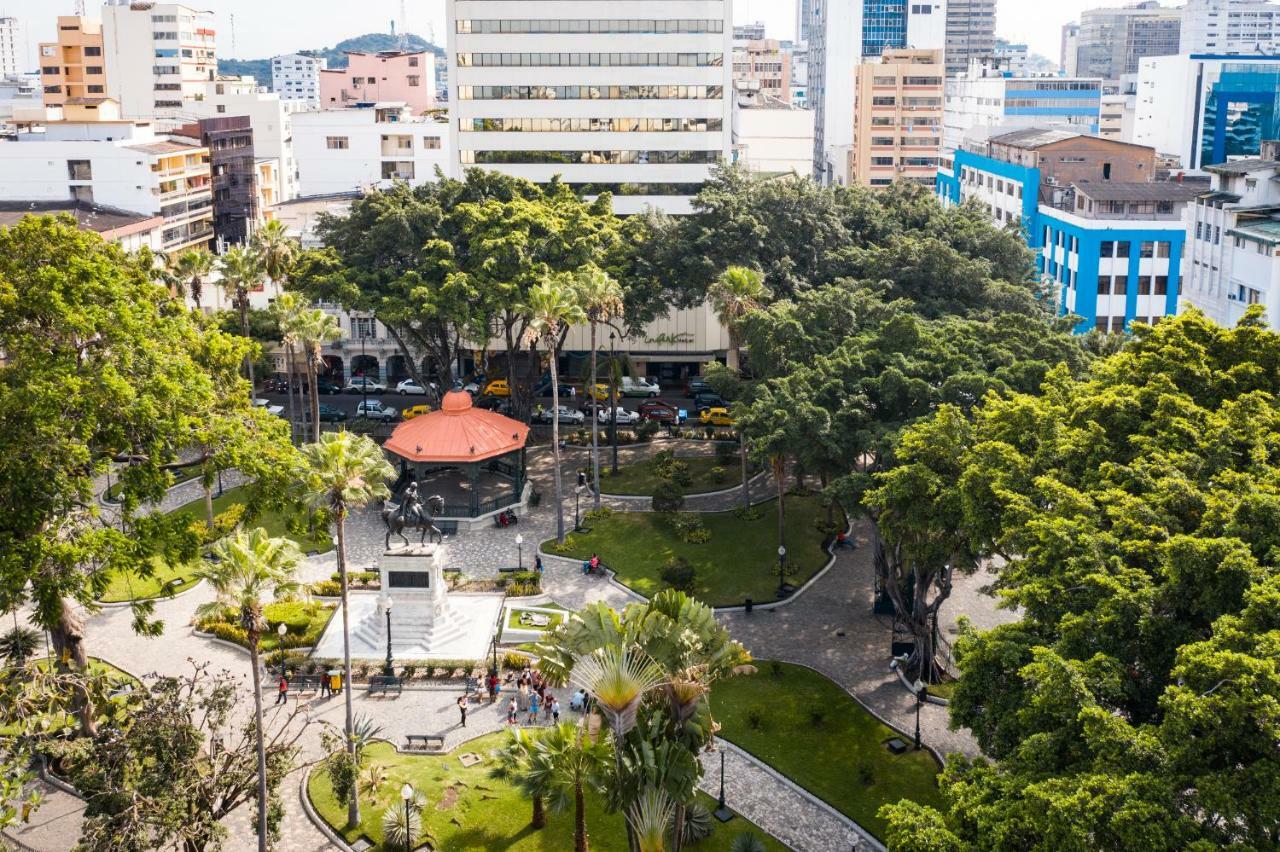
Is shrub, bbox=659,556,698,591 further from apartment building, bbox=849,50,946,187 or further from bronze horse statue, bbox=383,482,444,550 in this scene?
apartment building, bbox=849,50,946,187

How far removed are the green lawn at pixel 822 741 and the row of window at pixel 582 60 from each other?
6406 centimetres

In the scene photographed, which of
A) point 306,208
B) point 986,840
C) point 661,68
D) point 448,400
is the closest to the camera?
point 986,840

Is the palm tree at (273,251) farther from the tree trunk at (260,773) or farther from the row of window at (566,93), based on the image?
the tree trunk at (260,773)

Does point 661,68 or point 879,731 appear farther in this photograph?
point 661,68

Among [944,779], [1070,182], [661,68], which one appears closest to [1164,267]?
[1070,182]

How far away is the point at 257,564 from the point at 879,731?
24.7 meters

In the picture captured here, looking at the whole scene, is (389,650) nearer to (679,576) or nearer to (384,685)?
(384,685)

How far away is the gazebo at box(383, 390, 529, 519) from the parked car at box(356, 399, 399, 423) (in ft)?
47.1

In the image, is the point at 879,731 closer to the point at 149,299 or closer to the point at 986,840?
the point at 986,840

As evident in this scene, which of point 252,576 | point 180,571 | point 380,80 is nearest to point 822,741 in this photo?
point 252,576

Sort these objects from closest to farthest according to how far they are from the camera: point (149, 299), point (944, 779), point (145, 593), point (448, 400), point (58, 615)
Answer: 1. point (944, 779)
2. point (58, 615)
3. point (149, 299)
4. point (145, 593)
5. point (448, 400)

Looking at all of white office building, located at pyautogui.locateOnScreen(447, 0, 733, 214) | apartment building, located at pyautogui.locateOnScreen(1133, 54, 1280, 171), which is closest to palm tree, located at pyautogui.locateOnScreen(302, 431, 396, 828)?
white office building, located at pyautogui.locateOnScreen(447, 0, 733, 214)

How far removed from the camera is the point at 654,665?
112ft

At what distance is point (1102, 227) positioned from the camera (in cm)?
9200
